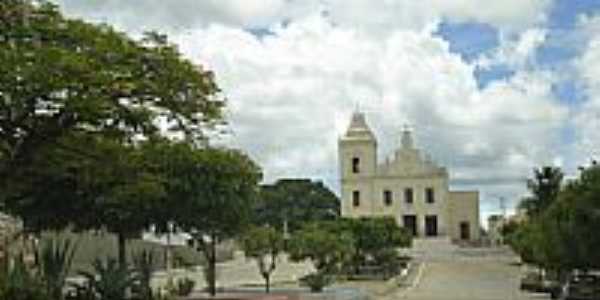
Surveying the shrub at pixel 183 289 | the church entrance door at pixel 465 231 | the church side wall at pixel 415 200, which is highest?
the church side wall at pixel 415 200

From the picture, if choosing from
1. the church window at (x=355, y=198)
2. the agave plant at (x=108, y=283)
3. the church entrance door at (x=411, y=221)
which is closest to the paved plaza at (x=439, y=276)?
the church entrance door at (x=411, y=221)

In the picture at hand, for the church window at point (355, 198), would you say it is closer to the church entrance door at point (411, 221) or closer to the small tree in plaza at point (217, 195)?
the church entrance door at point (411, 221)

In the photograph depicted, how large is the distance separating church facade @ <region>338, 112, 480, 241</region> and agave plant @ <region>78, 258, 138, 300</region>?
95786 mm

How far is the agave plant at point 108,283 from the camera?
1261 inches

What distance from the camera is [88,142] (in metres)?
28.7

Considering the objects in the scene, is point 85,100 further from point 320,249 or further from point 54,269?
point 320,249

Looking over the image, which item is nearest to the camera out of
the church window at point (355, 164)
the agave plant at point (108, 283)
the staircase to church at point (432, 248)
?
the agave plant at point (108, 283)

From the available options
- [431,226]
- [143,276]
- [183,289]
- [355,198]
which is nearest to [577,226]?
[183,289]

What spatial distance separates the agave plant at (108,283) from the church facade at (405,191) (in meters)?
95.8

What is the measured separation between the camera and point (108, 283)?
105ft

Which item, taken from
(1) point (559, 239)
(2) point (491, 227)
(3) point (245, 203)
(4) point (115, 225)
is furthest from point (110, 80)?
(2) point (491, 227)

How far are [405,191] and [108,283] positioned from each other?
9835 centimetres

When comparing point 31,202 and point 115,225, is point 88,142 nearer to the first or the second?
point 31,202

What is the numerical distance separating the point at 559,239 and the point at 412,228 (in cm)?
8253
